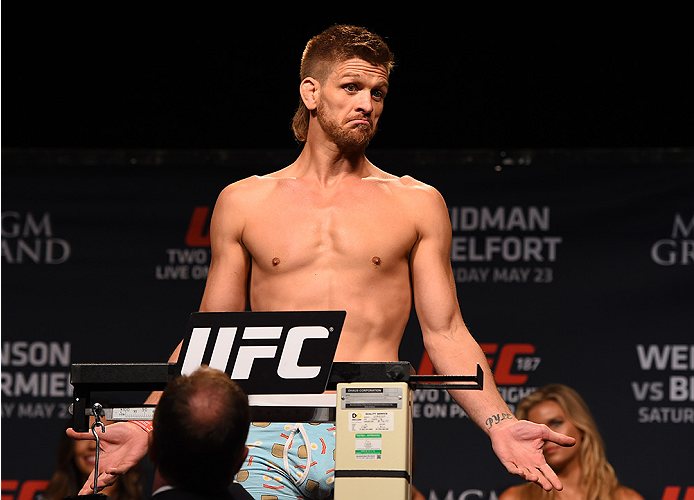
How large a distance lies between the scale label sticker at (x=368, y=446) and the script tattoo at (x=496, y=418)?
0.57 metres

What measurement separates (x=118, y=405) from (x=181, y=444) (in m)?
0.36

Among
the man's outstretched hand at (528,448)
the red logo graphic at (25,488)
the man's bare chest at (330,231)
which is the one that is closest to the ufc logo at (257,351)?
the man's outstretched hand at (528,448)

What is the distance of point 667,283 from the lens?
4.47m

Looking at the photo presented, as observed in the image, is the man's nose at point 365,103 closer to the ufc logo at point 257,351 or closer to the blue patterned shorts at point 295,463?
the blue patterned shorts at point 295,463

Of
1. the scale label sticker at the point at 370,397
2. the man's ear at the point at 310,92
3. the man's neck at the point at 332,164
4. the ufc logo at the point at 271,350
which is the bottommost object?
the scale label sticker at the point at 370,397

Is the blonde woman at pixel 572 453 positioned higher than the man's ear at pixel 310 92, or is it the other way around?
the man's ear at pixel 310 92

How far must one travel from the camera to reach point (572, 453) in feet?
14.5

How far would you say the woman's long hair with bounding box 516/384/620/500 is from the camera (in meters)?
4.33

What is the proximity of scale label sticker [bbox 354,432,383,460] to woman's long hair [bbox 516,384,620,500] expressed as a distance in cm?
234

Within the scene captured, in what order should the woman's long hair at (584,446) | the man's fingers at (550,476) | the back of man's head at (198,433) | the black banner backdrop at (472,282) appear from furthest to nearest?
the black banner backdrop at (472,282)
the woman's long hair at (584,446)
the man's fingers at (550,476)
the back of man's head at (198,433)

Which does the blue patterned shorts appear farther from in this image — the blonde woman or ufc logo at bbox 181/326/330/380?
the blonde woman

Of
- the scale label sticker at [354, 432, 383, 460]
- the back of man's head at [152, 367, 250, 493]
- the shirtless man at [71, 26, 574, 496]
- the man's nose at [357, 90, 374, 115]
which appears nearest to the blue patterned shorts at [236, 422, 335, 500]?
the shirtless man at [71, 26, 574, 496]

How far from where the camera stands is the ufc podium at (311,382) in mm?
2111

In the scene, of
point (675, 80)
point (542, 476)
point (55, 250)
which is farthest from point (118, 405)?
point (675, 80)
